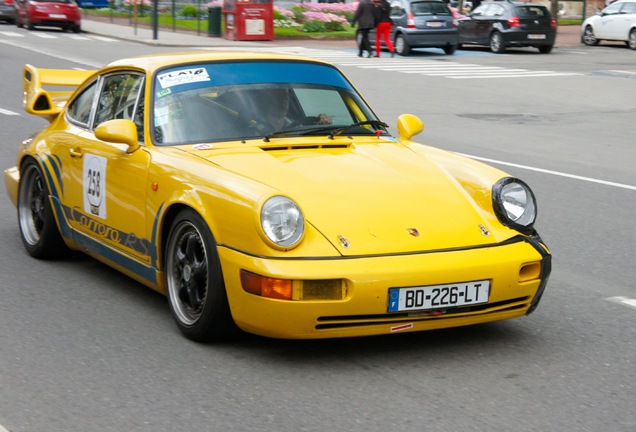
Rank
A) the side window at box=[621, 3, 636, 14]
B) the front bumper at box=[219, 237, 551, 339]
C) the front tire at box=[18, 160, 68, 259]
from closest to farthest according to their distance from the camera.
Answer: the front bumper at box=[219, 237, 551, 339]
the front tire at box=[18, 160, 68, 259]
the side window at box=[621, 3, 636, 14]

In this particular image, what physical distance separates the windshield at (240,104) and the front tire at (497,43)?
28003 millimetres

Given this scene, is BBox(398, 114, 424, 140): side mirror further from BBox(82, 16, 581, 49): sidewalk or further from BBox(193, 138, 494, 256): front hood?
BBox(82, 16, 581, 49): sidewalk

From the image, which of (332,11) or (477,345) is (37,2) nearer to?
(332,11)

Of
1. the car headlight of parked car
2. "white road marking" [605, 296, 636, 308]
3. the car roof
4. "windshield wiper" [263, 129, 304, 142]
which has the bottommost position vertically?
"white road marking" [605, 296, 636, 308]

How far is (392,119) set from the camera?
661 inches

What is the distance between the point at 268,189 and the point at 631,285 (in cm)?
275

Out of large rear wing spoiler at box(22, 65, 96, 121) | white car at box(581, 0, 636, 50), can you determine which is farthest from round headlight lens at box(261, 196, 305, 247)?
white car at box(581, 0, 636, 50)

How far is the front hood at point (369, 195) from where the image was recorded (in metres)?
5.28

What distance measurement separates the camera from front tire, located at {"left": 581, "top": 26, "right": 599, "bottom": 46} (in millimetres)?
38406

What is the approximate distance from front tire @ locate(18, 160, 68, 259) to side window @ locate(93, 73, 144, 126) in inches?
27.2

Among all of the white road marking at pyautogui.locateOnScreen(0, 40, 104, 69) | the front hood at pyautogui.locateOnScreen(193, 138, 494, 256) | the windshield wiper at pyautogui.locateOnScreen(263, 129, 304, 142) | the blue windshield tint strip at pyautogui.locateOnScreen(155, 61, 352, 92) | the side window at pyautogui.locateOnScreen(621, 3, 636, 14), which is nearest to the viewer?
the front hood at pyautogui.locateOnScreen(193, 138, 494, 256)

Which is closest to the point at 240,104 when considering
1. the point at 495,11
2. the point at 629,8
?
the point at 495,11

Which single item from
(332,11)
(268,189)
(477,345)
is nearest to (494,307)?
(477,345)

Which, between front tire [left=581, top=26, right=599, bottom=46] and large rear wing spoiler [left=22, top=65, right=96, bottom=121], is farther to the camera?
front tire [left=581, top=26, right=599, bottom=46]
